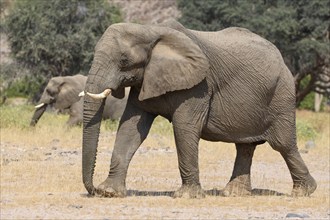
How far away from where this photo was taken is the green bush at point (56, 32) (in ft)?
135

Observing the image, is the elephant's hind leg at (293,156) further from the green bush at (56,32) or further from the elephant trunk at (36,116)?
the green bush at (56,32)

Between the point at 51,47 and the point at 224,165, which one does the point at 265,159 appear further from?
the point at 51,47

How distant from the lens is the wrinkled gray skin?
484 inches

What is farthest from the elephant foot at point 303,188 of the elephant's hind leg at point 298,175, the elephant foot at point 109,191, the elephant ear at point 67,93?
the elephant ear at point 67,93

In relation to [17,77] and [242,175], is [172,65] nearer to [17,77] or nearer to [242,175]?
[242,175]

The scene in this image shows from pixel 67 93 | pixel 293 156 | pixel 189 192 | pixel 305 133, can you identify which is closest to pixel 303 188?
pixel 293 156

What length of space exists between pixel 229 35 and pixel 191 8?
29.6m

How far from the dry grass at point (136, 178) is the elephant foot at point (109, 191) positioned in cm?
20

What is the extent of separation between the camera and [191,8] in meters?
43.0

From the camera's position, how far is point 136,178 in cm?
1597

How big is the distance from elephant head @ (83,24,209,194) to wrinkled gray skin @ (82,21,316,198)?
0.01 metres

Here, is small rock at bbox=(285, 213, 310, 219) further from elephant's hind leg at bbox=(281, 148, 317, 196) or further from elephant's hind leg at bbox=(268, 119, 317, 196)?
elephant's hind leg at bbox=(281, 148, 317, 196)

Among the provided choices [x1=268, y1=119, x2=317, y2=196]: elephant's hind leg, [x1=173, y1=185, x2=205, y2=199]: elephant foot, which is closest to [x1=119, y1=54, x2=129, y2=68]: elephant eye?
[x1=173, y1=185, x2=205, y2=199]: elephant foot

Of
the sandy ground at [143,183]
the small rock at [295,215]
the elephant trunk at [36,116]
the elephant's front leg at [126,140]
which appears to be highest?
the elephant's front leg at [126,140]
